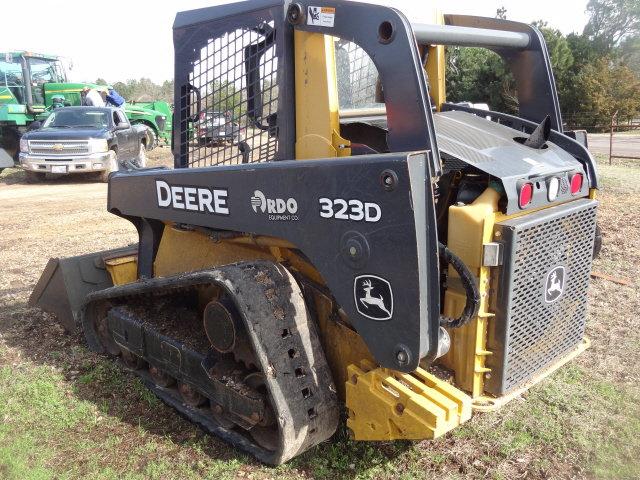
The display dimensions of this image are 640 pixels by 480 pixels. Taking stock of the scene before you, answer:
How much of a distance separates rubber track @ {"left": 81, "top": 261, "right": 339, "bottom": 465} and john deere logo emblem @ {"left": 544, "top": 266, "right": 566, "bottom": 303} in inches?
44.8

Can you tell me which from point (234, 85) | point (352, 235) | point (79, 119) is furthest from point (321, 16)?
point (79, 119)

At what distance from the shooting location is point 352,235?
236 cm

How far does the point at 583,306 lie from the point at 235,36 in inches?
93.2

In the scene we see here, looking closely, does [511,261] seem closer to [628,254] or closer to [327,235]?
[327,235]

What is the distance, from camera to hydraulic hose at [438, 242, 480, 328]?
241 centimetres

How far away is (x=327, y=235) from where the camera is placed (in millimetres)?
2459

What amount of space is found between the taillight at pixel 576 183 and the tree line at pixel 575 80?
27.3 metres

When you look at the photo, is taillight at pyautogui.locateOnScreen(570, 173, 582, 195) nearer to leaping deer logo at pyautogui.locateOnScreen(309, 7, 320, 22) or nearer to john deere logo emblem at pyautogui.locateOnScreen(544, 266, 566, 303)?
john deere logo emblem at pyautogui.locateOnScreen(544, 266, 566, 303)

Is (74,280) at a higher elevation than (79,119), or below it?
below

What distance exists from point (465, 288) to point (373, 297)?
1.35 ft

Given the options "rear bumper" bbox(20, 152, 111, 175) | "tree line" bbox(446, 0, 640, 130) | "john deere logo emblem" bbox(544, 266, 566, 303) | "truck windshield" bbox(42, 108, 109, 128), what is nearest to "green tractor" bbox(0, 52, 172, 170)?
"truck windshield" bbox(42, 108, 109, 128)

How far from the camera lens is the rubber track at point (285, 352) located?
8.61 feet

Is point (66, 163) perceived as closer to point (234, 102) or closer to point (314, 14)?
point (234, 102)

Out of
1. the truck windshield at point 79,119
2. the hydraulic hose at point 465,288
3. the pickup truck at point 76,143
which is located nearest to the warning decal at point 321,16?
the hydraulic hose at point 465,288
